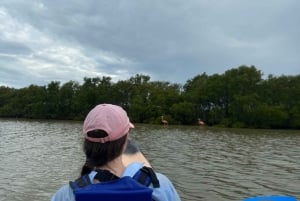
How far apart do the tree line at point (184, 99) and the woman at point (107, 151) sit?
200 ft

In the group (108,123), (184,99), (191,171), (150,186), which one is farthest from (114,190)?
(184,99)

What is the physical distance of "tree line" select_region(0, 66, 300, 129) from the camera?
6359 cm

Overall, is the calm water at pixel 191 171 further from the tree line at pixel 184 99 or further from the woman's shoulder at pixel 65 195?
the tree line at pixel 184 99

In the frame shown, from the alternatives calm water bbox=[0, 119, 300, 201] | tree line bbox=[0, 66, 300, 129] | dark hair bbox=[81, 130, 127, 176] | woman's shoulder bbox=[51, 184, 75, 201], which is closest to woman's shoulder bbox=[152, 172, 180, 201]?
dark hair bbox=[81, 130, 127, 176]

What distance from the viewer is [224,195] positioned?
1112 cm

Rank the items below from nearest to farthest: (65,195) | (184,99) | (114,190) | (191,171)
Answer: (114,190), (65,195), (191,171), (184,99)

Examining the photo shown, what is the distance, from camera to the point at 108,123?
2051mm

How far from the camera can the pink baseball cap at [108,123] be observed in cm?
204

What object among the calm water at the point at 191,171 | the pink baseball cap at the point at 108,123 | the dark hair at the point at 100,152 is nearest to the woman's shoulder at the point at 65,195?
the dark hair at the point at 100,152

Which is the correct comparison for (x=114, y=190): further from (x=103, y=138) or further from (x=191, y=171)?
(x=191, y=171)

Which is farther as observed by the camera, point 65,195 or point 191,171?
point 191,171

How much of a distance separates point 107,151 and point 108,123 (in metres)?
0.14

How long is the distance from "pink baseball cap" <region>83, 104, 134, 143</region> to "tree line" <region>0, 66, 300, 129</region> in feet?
200

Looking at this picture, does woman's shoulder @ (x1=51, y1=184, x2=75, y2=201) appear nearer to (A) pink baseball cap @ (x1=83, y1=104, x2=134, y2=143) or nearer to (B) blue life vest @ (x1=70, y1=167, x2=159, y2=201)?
(B) blue life vest @ (x1=70, y1=167, x2=159, y2=201)
